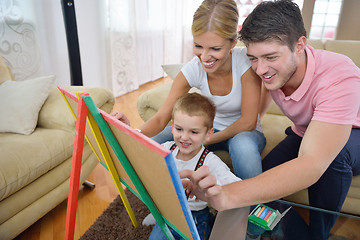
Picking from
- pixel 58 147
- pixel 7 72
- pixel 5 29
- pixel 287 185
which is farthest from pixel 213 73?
pixel 5 29

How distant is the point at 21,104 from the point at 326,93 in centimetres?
147

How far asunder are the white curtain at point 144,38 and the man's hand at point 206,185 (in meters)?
2.97

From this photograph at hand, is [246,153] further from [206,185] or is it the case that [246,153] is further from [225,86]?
[206,185]

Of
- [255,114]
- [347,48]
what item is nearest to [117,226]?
[255,114]

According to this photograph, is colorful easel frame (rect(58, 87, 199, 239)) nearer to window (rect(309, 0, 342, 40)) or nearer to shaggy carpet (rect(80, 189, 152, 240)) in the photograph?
shaggy carpet (rect(80, 189, 152, 240))

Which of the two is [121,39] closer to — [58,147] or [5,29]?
[5,29]

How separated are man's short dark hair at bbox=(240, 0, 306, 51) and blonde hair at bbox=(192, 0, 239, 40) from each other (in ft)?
0.50

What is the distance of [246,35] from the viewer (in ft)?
3.07

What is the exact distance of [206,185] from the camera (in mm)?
624

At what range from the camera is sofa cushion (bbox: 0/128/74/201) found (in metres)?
1.13

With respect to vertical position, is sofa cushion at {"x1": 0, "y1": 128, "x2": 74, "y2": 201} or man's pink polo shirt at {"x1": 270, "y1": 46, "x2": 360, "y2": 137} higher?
man's pink polo shirt at {"x1": 270, "y1": 46, "x2": 360, "y2": 137}

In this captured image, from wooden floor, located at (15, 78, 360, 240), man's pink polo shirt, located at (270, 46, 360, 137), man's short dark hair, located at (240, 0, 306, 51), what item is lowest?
wooden floor, located at (15, 78, 360, 240)

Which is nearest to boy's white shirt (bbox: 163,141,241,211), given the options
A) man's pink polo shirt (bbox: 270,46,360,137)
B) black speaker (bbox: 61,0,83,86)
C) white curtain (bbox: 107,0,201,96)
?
man's pink polo shirt (bbox: 270,46,360,137)

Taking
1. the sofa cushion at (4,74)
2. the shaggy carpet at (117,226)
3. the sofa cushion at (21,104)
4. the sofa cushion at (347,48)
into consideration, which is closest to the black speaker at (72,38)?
the sofa cushion at (4,74)
